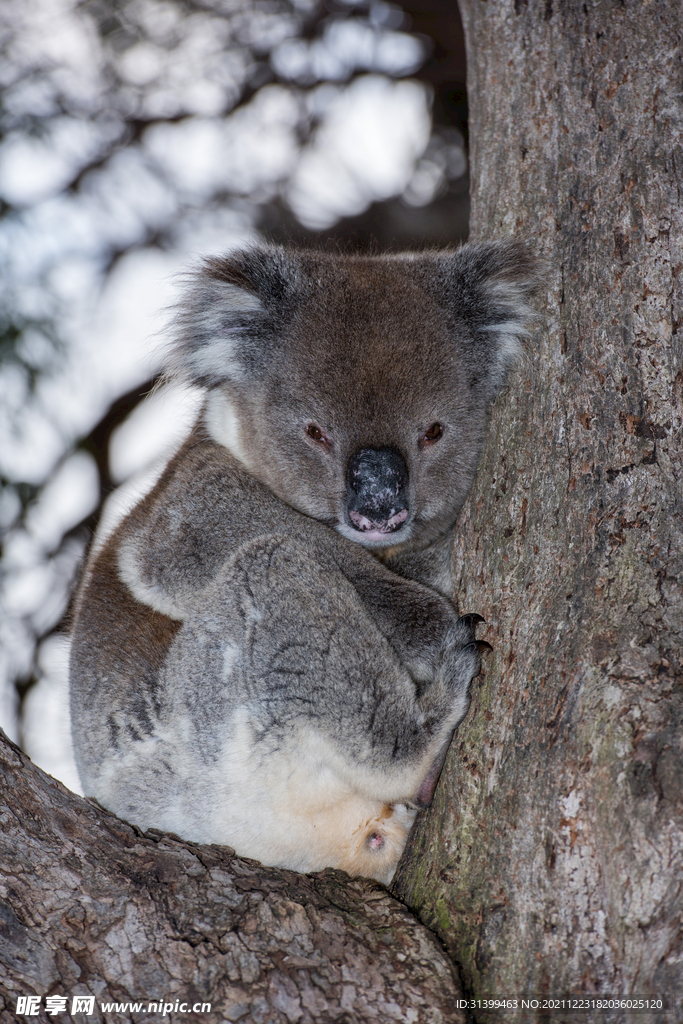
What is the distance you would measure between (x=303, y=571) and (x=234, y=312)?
104cm

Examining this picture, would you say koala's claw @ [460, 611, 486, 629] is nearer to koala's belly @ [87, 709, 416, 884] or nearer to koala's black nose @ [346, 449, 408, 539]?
koala's black nose @ [346, 449, 408, 539]

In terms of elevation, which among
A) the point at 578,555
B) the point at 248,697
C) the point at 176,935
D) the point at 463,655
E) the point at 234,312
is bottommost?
the point at 176,935

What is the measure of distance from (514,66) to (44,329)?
2.65 meters

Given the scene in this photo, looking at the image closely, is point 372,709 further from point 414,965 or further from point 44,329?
point 44,329

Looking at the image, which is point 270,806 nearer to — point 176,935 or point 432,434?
point 176,935

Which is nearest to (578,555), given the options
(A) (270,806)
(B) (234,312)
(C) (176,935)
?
(A) (270,806)

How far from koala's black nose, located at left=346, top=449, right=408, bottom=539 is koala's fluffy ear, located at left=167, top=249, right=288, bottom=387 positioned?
648 millimetres

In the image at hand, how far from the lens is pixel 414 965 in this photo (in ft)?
7.01

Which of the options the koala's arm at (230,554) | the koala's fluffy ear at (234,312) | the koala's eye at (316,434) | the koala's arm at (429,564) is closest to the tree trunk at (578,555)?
the koala's arm at (230,554)

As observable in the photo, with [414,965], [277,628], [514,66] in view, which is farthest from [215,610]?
[514,66]

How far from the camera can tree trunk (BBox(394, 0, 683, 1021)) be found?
198 centimetres

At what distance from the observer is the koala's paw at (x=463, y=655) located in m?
2.49

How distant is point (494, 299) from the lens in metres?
3.03

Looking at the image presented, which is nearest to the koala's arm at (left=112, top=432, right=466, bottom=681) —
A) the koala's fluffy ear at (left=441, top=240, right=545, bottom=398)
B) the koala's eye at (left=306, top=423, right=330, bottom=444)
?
the koala's eye at (left=306, top=423, right=330, bottom=444)
